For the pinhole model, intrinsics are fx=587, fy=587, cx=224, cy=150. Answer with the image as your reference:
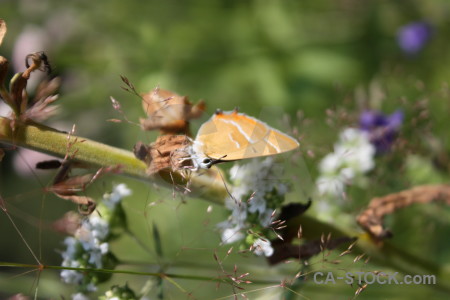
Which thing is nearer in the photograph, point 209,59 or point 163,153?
point 163,153

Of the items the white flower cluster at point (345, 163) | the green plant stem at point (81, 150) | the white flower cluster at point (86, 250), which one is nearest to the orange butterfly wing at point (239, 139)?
the green plant stem at point (81, 150)

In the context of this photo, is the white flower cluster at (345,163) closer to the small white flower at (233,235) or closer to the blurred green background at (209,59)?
the small white flower at (233,235)

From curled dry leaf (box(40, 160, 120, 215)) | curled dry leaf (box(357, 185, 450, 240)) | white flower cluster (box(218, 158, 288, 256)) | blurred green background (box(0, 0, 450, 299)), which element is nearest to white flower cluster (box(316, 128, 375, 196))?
curled dry leaf (box(357, 185, 450, 240))

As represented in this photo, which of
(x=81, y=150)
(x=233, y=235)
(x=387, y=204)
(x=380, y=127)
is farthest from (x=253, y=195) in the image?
(x=380, y=127)

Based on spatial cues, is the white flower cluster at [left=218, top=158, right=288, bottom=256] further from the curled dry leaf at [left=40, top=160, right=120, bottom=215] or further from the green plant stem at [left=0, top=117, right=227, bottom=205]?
the curled dry leaf at [left=40, top=160, right=120, bottom=215]

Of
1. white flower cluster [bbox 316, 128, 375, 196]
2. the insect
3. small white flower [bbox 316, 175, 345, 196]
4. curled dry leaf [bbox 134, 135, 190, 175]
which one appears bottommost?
small white flower [bbox 316, 175, 345, 196]

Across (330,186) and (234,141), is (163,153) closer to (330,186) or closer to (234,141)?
(234,141)
